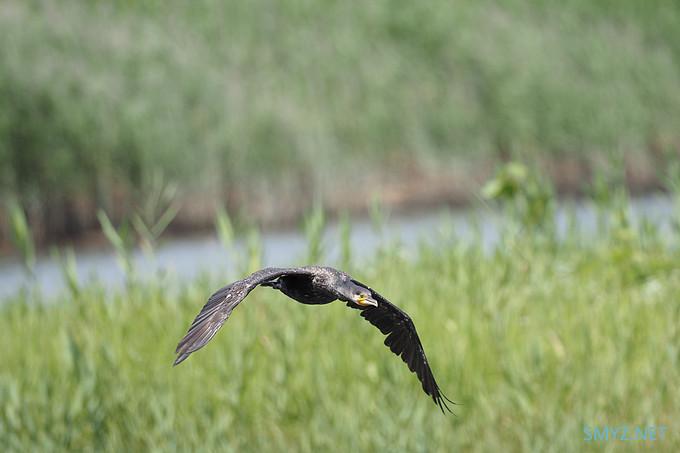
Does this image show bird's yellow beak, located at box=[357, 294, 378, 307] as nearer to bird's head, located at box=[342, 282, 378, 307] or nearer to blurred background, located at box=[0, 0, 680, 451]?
bird's head, located at box=[342, 282, 378, 307]

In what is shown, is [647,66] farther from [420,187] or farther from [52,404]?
[52,404]

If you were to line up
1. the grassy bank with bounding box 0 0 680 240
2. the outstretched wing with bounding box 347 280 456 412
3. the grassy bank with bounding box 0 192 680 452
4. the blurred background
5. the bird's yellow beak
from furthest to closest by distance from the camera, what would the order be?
the grassy bank with bounding box 0 0 680 240
the blurred background
the grassy bank with bounding box 0 192 680 452
the outstretched wing with bounding box 347 280 456 412
the bird's yellow beak

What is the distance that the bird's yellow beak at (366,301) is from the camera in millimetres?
992

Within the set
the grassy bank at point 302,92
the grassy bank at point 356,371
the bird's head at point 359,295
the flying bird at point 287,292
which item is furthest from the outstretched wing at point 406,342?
the grassy bank at point 302,92

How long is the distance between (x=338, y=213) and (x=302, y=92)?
225cm

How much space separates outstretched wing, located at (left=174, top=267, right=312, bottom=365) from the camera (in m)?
1.00

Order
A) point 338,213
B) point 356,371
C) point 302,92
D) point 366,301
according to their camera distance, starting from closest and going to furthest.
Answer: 1. point 366,301
2. point 356,371
3. point 338,213
4. point 302,92

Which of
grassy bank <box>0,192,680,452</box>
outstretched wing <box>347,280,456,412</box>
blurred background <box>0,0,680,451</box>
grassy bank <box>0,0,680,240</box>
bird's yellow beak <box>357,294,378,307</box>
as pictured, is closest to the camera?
bird's yellow beak <box>357,294,378,307</box>

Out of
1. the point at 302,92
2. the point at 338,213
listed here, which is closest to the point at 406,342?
the point at 338,213

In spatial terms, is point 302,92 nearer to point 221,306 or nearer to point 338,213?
point 338,213

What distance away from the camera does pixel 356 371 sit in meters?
3.54

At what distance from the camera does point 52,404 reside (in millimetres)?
3406

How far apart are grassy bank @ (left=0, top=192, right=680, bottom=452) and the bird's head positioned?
2032 mm

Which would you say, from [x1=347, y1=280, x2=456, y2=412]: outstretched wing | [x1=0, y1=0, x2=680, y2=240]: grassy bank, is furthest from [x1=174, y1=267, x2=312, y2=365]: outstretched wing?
[x1=0, y1=0, x2=680, y2=240]: grassy bank
